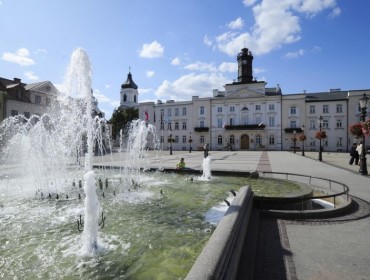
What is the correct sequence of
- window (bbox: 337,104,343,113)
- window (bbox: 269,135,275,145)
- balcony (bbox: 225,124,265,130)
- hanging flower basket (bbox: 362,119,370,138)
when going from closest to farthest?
1. hanging flower basket (bbox: 362,119,370,138)
2. window (bbox: 337,104,343,113)
3. window (bbox: 269,135,275,145)
4. balcony (bbox: 225,124,265,130)

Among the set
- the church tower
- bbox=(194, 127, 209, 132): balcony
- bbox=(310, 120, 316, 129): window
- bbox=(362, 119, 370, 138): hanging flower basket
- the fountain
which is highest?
the church tower

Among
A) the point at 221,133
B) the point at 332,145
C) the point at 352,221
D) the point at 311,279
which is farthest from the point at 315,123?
the point at 311,279

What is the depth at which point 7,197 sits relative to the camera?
1069 cm

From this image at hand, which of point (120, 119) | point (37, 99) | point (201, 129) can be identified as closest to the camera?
point (37, 99)

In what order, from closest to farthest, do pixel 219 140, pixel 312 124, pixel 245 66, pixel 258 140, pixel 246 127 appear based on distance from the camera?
pixel 312 124, pixel 258 140, pixel 246 127, pixel 219 140, pixel 245 66

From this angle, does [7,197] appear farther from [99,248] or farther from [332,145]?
[332,145]

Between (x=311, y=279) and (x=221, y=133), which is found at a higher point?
(x=221, y=133)

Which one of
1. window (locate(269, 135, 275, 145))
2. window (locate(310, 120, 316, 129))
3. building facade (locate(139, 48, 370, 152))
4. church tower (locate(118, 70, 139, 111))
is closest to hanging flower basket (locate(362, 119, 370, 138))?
building facade (locate(139, 48, 370, 152))

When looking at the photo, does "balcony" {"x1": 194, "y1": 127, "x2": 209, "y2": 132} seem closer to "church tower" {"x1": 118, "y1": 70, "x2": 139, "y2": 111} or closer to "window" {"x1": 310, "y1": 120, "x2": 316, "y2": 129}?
"window" {"x1": 310, "y1": 120, "x2": 316, "y2": 129}

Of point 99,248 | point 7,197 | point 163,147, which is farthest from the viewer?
point 163,147

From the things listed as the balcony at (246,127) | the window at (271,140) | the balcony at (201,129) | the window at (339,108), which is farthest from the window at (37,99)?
the window at (339,108)

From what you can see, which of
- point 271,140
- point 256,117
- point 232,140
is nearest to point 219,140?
point 232,140

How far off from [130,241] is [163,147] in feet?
205

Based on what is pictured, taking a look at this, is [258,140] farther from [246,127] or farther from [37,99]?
[37,99]
